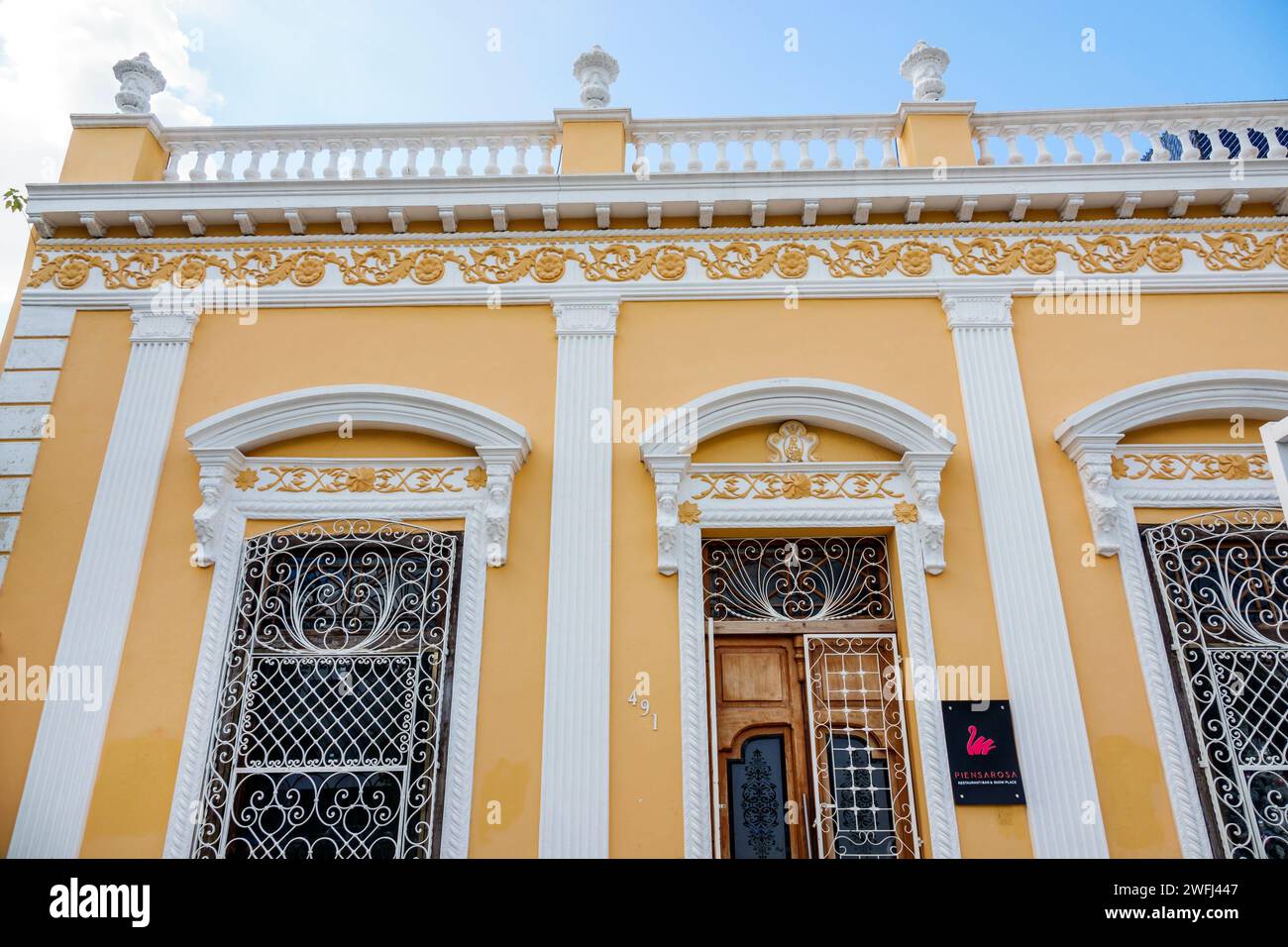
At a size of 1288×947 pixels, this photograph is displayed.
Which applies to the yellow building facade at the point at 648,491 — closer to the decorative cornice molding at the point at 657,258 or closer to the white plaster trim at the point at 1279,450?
the decorative cornice molding at the point at 657,258

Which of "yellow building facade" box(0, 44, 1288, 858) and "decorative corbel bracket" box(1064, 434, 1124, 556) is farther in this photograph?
"decorative corbel bracket" box(1064, 434, 1124, 556)

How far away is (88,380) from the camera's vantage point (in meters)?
5.62

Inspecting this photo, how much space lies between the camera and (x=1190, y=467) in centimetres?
528

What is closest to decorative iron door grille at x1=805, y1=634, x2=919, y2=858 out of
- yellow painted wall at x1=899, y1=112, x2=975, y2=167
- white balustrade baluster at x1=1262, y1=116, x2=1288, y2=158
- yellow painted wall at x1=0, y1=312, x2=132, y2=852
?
yellow painted wall at x1=899, y1=112, x2=975, y2=167

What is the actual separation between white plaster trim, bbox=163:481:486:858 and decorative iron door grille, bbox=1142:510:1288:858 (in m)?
4.06

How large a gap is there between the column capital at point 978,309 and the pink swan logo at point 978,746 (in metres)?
2.63

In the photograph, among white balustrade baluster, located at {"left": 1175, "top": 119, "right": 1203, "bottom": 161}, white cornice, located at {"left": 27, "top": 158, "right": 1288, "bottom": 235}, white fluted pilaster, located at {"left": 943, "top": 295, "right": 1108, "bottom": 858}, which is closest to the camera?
white fluted pilaster, located at {"left": 943, "top": 295, "right": 1108, "bottom": 858}

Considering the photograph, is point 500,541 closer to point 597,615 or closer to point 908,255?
point 597,615

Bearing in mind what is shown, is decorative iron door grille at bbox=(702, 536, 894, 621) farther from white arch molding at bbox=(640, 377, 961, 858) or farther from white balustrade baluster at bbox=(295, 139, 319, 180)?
white balustrade baluster at bbox=(295, 139, 319, 180)

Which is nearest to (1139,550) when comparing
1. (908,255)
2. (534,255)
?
(908,255)

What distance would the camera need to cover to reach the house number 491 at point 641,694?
4762mm

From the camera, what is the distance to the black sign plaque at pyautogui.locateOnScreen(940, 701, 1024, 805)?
4.55 metres

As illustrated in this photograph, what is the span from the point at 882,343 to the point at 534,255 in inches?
97.5

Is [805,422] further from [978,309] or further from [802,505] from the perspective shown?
[978,309]
